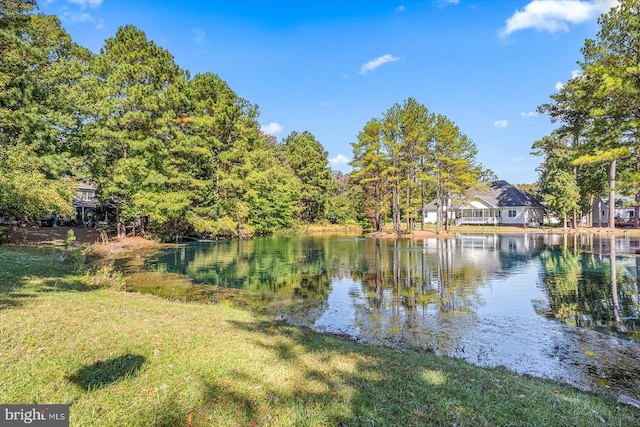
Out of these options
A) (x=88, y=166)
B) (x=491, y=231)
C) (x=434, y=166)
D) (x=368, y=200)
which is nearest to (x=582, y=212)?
(x=491, y=231)

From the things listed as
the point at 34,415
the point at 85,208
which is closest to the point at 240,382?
the point at 34,415

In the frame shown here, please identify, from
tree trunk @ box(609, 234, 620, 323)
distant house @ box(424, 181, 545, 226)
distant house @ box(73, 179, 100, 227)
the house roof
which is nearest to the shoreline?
distant house @ box(424, 181, 545, 226)

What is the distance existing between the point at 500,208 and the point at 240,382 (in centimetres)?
5827

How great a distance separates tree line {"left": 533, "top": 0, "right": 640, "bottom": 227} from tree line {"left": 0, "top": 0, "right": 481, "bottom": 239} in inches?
452

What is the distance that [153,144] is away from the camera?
1086 inches

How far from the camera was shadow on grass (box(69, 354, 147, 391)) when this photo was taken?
12.1 ft

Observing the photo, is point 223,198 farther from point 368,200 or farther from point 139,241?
point 368,200

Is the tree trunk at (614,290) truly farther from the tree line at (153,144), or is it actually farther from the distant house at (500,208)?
the distant house at (500,208)

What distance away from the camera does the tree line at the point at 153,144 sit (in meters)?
17.8

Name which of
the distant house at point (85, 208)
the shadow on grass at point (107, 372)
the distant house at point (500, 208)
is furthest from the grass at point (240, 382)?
the distant house at point (500, 208)

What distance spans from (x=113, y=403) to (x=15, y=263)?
12.2 metres

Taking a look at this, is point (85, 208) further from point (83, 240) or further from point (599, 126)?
point (599, 126)

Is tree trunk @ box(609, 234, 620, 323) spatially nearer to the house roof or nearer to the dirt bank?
the dirt bank

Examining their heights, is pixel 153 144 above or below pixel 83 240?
above
